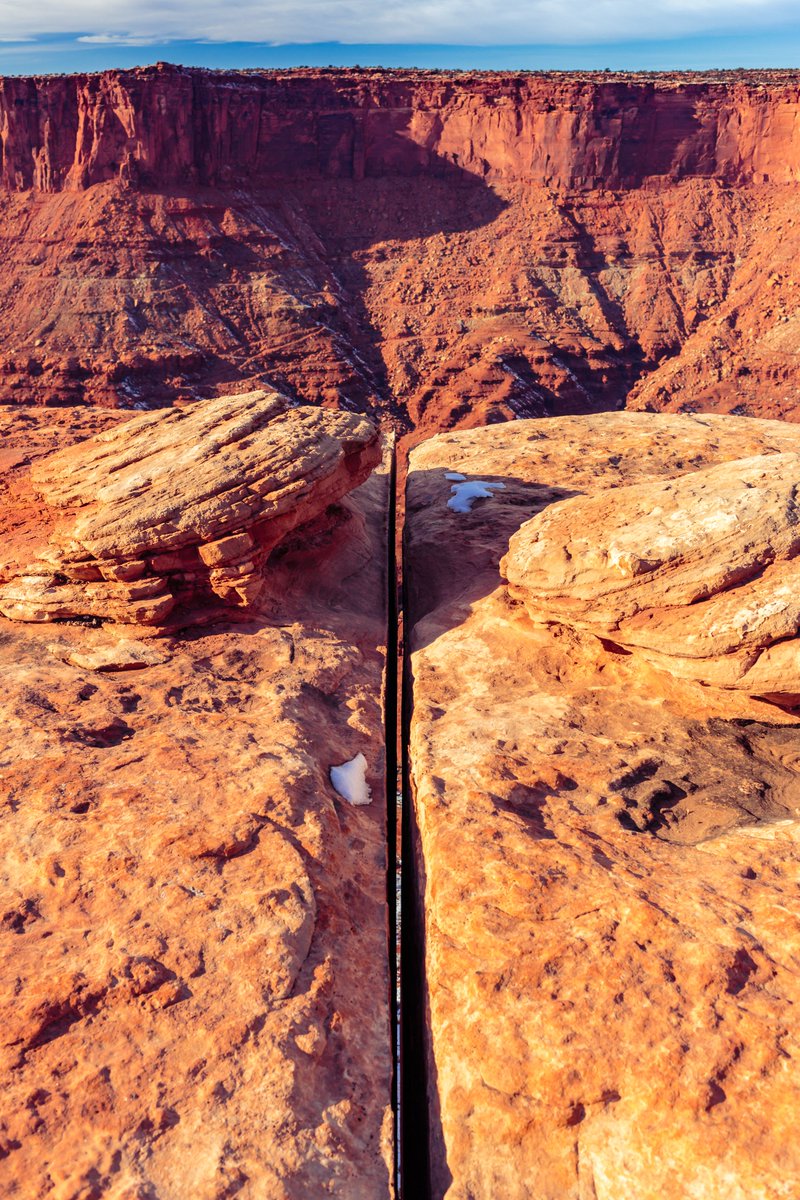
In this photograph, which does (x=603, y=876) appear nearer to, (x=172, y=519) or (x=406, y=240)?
(x=172, y=519)

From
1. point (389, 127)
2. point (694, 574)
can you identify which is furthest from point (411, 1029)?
point (389, 127)

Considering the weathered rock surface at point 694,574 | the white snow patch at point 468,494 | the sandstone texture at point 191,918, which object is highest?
the weathered rock surface at point 694,574

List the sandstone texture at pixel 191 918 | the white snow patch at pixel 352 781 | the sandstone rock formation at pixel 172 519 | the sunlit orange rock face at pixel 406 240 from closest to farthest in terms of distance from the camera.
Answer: the sandstone texture at pixel 191 918 → the white snow patch at pixel 352 781 → the sandstone rock formation at pixel 172 519 → the sunlit orange rock face at pixel 406 240

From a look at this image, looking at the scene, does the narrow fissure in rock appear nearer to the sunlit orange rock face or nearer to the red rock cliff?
the sunlit orange rock face

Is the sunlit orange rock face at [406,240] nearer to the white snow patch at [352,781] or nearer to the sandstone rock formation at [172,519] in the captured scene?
the sandstone rock formation at [172,519]

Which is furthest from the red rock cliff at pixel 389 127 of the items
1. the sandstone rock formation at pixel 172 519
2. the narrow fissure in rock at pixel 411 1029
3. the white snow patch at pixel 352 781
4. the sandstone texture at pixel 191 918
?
the narrow fissure in rock at pixel 411 1029

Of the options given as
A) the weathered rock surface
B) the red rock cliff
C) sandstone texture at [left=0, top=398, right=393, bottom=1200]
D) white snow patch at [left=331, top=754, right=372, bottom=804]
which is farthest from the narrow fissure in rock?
the red rock cliff

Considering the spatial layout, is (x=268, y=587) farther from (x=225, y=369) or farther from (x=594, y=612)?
(x=225, y=369)
